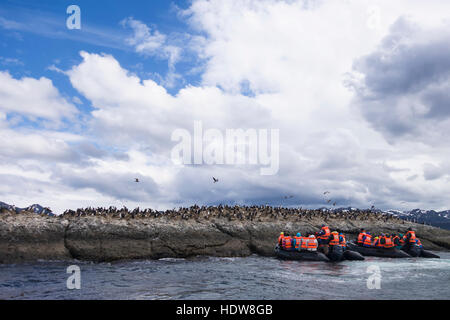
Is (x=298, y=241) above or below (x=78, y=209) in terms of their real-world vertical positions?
below

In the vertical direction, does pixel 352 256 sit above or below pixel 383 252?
above

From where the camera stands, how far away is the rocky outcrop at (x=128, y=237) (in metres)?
28.4

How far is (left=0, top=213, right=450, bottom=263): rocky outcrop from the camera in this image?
28.4 meters

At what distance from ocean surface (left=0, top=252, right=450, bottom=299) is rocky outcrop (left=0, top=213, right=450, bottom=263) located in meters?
1.38

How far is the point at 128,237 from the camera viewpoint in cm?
3117

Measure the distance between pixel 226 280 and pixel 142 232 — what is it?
1312cm

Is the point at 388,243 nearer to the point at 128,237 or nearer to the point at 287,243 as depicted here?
the point at 287,243

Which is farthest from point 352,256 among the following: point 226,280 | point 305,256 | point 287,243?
point 226,280

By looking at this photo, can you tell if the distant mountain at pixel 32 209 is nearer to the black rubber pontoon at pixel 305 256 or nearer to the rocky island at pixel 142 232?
the rocky island at pixel 142 232

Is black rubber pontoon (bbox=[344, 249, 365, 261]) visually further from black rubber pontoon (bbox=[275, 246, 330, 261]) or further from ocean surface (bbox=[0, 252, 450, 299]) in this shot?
black rubber pontoon (bbox=[275, 246, 330, 261])
